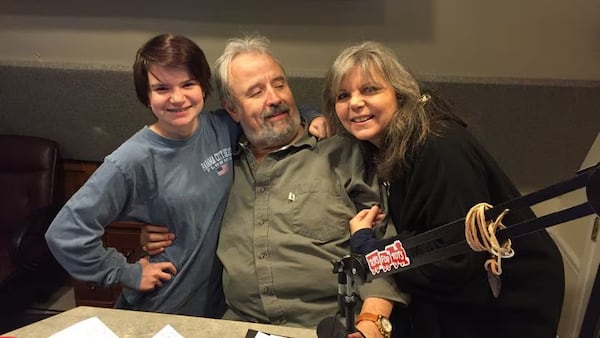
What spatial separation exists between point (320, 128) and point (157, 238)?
61 cm

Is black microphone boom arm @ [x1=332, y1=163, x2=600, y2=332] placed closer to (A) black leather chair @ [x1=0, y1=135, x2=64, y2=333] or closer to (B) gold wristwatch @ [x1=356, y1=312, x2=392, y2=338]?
(B) gold wristwatch @ [x1=356, y1=312, x2=392, y2=338]

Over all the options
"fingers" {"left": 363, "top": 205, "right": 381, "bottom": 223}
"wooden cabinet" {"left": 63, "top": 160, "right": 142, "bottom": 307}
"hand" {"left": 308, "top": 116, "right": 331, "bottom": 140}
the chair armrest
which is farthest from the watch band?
the chair armrest

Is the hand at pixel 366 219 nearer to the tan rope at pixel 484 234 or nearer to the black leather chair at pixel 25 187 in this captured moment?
the tan rope at pixel 484 234

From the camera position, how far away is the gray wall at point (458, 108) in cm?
225

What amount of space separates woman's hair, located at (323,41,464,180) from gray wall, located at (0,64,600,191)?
0.74 meters

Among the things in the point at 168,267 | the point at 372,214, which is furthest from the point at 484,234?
the point at 168,267

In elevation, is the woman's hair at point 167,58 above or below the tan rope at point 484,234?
above

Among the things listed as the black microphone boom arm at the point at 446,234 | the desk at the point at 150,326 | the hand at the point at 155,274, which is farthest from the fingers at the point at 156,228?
the black microphone boom arm at the point at 446,234

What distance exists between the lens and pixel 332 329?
41.7 inches

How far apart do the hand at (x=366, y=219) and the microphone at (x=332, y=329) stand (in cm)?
46

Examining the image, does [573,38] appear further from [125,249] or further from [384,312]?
[125,249]

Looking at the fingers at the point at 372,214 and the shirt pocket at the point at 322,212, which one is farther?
the shirt pocket at the point at 322,212

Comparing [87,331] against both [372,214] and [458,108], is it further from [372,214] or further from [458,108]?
[458,108]

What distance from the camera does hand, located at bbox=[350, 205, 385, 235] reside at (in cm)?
151
